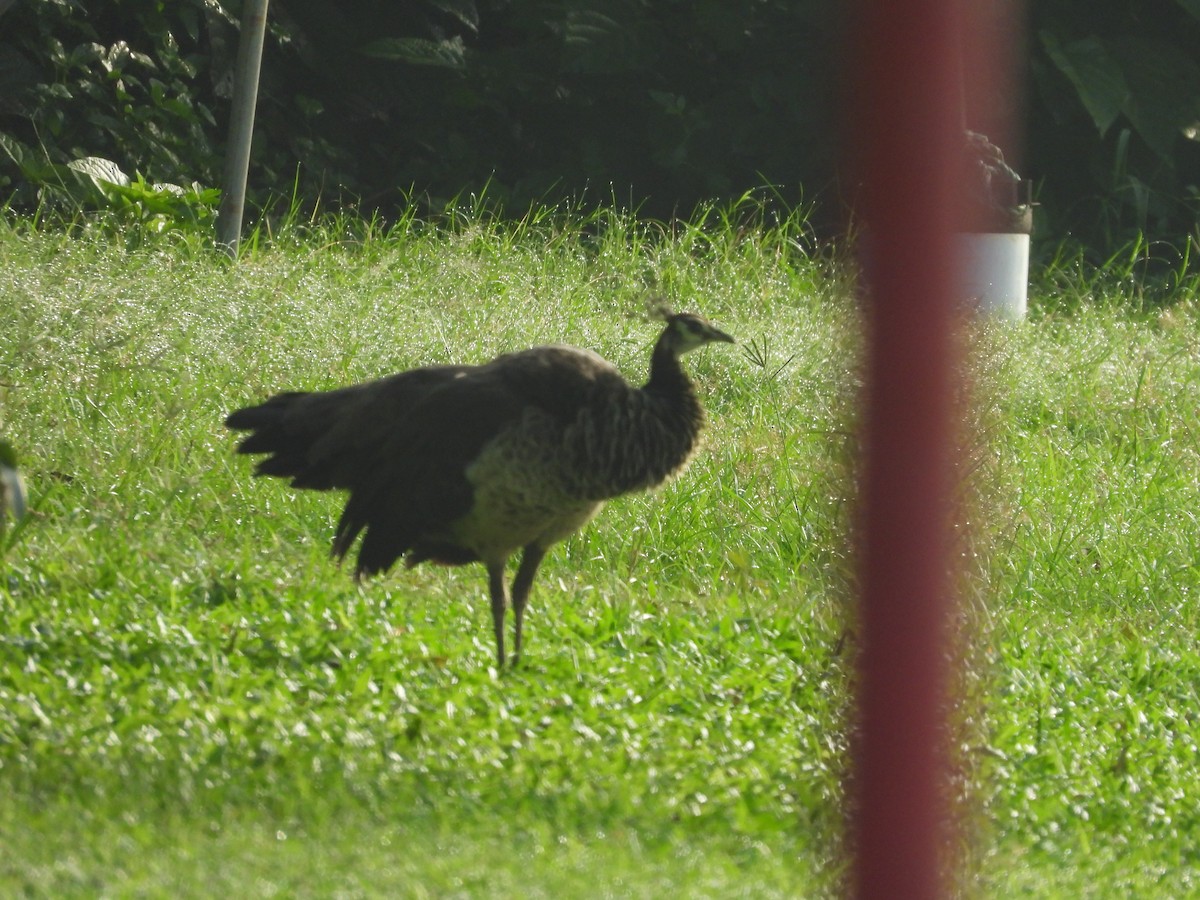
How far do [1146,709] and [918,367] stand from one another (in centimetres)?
305

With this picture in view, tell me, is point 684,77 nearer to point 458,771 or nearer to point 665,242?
point 665,242

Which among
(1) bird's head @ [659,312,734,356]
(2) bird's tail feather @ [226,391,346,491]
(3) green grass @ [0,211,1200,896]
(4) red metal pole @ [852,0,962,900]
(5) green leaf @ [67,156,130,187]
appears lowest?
(3) green grass @ [0,211,1200,896]

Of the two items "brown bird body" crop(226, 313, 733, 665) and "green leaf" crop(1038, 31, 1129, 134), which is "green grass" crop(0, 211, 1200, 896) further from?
"green leaf" crop(1038, 31, 1129, 134)

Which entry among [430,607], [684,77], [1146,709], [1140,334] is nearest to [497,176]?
[684,77]

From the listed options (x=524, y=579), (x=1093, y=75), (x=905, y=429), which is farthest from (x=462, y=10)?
(x=905, y=429)

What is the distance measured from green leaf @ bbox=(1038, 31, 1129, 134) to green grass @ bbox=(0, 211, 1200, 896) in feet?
8.56

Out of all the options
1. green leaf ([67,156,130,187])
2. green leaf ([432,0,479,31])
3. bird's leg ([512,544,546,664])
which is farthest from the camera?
green leaf ([432,0,479,31])

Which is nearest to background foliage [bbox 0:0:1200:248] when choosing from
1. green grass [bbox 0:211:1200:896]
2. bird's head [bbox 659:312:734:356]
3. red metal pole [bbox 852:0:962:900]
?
green grass [bbox 0:211:1200:896]

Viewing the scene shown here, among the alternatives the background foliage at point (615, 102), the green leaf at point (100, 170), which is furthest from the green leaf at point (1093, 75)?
the green leaf at point (100, 170)

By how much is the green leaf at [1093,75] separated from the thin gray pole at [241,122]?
484cm

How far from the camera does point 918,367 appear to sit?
1.47m

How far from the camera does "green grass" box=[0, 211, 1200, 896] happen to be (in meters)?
2.90

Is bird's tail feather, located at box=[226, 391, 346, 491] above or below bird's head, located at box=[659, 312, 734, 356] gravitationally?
below

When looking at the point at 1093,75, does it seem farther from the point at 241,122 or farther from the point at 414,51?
the point at 241,122
